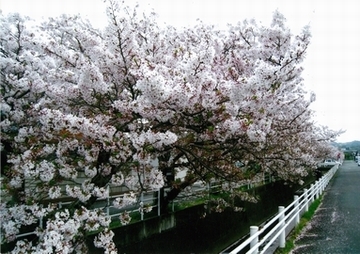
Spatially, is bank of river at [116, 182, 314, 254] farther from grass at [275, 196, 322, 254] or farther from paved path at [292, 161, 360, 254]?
paved path at [292, 161, 360, 254]

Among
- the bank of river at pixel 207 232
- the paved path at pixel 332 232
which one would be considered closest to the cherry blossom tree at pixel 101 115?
the bank of river at pixel 207 232

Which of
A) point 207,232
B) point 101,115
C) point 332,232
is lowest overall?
point 207,232

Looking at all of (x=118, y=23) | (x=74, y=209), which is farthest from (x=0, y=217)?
(x=118, y=23)

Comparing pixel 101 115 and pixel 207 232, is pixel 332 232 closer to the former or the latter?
pixel 207 232

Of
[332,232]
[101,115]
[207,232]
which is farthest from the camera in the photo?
[207,232]

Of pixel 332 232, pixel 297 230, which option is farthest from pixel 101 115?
pixel 332 232

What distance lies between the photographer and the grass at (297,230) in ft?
29.4

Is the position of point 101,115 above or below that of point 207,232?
above

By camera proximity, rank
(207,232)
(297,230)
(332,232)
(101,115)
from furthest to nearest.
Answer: (207,232) → (297,230) → (332,232) → (101,115)

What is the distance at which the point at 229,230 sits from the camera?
47.4 feet

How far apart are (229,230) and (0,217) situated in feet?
34.0

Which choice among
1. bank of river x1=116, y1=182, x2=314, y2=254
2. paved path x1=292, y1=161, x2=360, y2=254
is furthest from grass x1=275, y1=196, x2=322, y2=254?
bank of river x1=116, y1=182, x2=314, y2=254

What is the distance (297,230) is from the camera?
11180 mm

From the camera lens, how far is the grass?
896 centimetres
